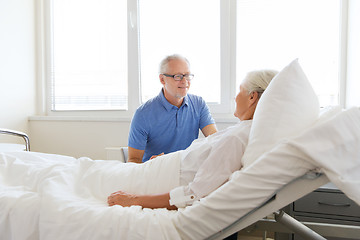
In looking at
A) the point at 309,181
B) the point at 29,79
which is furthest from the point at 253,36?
the point at 29,79

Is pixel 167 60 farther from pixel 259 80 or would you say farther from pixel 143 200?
pixel 143 200

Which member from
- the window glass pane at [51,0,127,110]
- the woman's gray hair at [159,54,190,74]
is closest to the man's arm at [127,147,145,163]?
the woman's gray hair at [159,54,190,74]

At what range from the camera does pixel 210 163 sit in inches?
47.9

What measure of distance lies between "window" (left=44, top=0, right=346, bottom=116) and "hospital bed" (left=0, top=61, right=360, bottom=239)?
1550 mm

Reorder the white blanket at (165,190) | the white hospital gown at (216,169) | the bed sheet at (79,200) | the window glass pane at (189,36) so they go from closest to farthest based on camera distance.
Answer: the white blanket at (165,190) < the bed sheet at (79,200) < the white hospital gown at (216,169) < the window glass pane at (189,36)

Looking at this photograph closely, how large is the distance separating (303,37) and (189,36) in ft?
3.09

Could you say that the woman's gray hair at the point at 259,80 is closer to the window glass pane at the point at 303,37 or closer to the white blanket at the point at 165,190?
the white blanket at the point at 165,190

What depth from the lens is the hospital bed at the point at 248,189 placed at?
951 millimetres

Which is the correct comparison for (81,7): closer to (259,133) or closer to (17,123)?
(17,123)

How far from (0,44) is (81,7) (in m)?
0.82

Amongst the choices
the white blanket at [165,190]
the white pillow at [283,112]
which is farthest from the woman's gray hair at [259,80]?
the white blanket at [165,190]

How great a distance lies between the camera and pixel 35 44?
10.5 ft

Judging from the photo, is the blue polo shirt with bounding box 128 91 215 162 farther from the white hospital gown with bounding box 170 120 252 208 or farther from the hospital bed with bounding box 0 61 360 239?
the white hospital gown with bounding box 170 120 252 208

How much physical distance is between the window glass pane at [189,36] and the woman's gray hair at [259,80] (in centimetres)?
142
